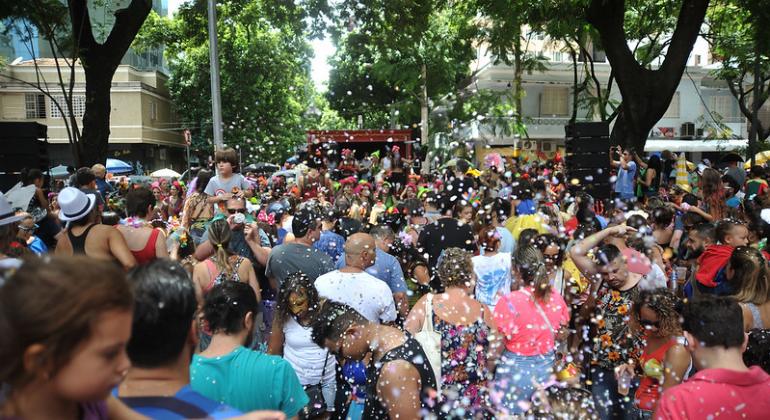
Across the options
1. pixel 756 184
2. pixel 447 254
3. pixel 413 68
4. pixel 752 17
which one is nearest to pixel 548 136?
pixel 413 68

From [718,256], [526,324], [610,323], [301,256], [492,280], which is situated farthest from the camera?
[492,280]

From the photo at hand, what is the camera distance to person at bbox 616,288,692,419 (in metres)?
3.72

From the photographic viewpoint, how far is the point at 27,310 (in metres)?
1.30

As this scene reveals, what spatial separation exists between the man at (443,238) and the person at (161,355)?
424 cm

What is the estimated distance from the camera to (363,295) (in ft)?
14.3

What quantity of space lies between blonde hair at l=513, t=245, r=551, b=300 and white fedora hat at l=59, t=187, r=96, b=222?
117 inches

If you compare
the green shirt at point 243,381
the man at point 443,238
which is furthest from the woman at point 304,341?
the man at point 443,238

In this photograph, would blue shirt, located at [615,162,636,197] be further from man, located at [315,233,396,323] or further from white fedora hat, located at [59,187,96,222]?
white fedora hat, located at [59,187,96,222]

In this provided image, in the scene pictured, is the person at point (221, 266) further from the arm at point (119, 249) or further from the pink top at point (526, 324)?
the pink top at point (526, 324)

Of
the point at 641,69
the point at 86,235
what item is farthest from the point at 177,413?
the point at 641,69

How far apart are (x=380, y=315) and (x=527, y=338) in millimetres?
971

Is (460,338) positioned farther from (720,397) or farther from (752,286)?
(752,286)

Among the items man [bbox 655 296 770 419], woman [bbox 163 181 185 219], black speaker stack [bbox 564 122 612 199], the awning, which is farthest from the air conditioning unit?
man [bbox 655 296 770 419]

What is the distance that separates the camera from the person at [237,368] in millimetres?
2680
